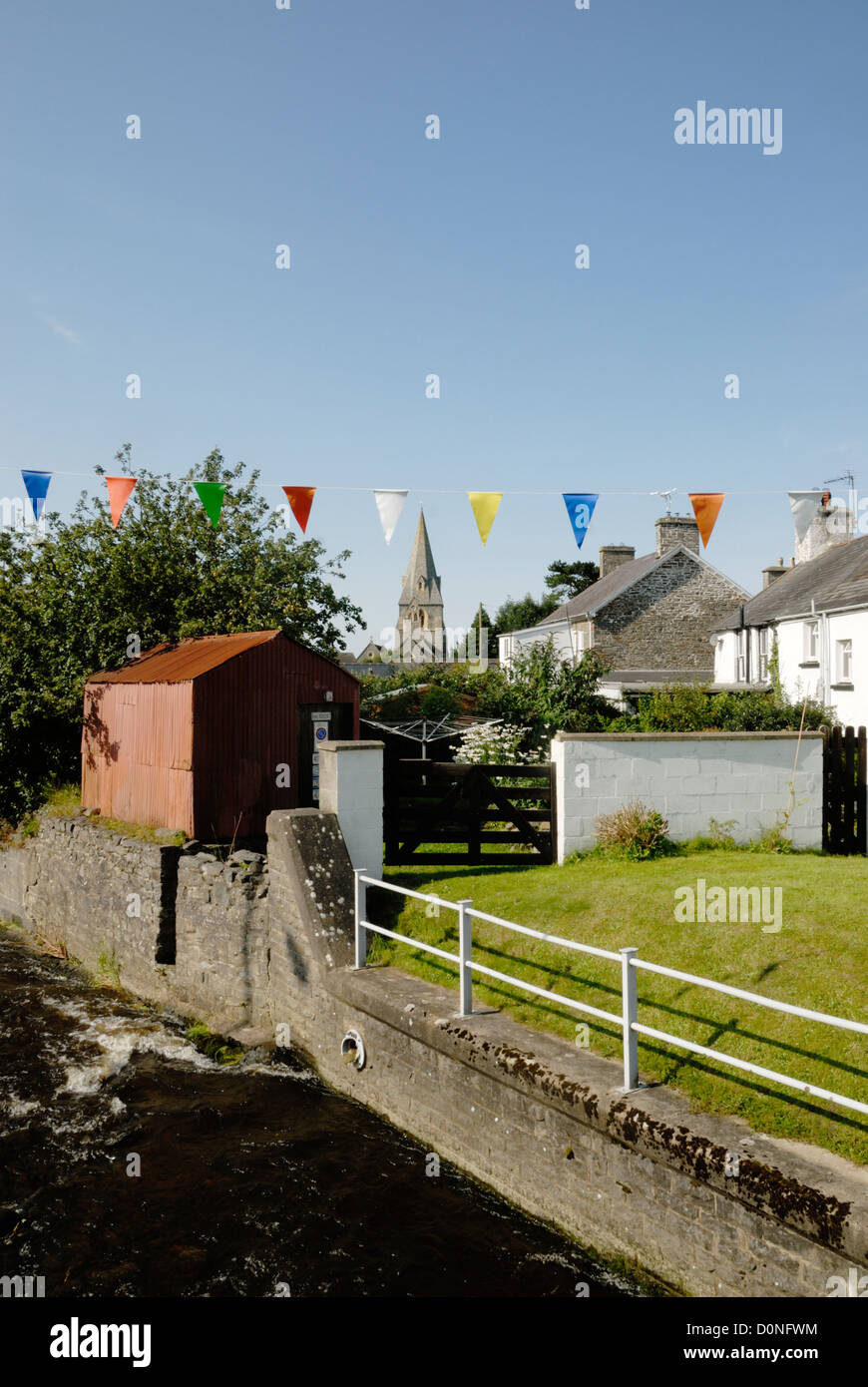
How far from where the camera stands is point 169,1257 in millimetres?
6055

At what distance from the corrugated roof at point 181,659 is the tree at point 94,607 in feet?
3.39

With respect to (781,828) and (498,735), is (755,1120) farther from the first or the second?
(498,735)

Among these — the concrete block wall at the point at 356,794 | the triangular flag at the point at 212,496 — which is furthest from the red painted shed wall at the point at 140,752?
the concrete block wall at the point at 356,794

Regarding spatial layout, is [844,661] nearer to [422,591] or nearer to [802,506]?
[802,506]

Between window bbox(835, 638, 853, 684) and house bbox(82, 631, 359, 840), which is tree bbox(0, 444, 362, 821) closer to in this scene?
house bbox(82, 631, 359, 840)

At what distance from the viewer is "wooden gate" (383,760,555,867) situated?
1070 cm

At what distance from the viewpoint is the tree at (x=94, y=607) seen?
17.0m

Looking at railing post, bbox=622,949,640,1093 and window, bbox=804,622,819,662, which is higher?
window, bbox=804,622,819,662

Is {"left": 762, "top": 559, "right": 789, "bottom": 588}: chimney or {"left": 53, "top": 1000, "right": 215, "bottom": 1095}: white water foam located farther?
{"left": 762, "top": 559, "right": 789, "bottom": 588}: chimney

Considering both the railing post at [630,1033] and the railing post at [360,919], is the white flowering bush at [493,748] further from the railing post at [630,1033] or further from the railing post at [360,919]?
the railing post at [630,1033]

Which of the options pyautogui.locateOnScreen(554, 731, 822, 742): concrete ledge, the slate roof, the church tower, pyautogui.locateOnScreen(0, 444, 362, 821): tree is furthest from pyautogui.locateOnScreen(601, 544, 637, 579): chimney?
the church tower

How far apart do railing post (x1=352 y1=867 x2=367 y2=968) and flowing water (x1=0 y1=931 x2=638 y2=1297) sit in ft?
4.36

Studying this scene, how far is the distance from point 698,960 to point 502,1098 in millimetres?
2010
